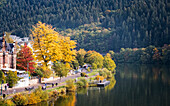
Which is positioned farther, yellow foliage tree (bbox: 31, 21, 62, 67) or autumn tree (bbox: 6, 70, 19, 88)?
yellow foliage tree (bbox: 31, 21, 62, 67)

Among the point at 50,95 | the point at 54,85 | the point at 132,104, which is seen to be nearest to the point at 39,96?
the point at 50,95

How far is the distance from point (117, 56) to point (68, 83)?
127 meters

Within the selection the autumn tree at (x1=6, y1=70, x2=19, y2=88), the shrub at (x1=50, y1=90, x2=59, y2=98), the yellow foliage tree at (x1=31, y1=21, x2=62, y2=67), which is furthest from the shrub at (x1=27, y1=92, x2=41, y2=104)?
the yellow foliage tree at (x1=31, y1=21, x2=62, y2=67)

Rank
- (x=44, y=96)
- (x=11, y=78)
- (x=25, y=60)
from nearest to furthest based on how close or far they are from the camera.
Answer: (x=44, y=96), (x=11, y=78), (x=25, y=60)

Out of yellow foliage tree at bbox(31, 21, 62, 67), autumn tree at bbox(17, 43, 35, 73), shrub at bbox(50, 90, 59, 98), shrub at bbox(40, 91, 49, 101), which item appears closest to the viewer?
shrub at bbox(40, 91, 49, 101)

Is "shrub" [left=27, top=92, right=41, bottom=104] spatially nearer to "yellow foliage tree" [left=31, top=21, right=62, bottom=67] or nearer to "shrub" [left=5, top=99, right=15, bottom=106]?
"shrub" [left=5, top=99, right=15, bottom=106]

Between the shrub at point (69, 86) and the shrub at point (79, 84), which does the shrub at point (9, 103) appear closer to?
the shrub at point (69, 86)

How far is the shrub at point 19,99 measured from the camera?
51.6 meters

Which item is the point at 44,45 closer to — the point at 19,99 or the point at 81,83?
the point at 81,83

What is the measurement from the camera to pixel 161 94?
227ft

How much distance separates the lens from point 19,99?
170 ft

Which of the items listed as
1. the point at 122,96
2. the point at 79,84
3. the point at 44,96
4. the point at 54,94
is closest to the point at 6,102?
the point at 44,96

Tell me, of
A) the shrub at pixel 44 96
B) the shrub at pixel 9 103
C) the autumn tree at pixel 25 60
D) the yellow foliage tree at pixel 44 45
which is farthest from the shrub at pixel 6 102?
the yellow foliage tree at pixel 44 45

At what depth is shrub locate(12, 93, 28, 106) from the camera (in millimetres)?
51594
